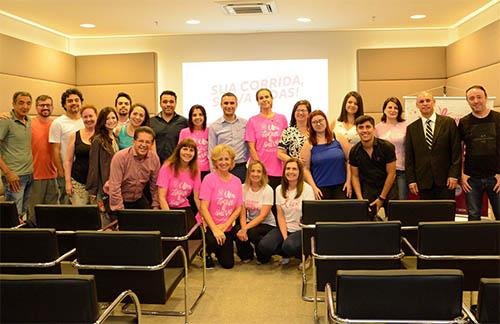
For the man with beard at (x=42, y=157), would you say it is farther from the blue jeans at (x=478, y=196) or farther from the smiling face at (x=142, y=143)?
the blue jeans at (x=478, y=196)

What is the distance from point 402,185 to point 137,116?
2.59 meters

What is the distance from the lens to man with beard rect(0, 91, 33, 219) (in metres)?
4.58

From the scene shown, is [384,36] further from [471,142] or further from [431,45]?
[471,142]

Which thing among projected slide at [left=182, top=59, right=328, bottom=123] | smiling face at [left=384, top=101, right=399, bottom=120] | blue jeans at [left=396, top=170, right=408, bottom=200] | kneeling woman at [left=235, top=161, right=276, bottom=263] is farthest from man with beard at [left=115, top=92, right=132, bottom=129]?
projected slide at [left=182, top=59, right=328, bottom=123]

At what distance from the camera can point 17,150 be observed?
4.66 m

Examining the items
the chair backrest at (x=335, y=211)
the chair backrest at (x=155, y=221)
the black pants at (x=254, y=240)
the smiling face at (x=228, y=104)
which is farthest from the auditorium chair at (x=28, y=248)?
the smiling face at (x=228, y=104)

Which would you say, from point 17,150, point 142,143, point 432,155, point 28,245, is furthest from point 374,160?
point 17,150

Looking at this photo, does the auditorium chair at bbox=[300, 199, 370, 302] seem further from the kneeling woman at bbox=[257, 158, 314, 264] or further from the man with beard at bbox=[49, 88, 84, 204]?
the man with beard at bbox=[49, 88, 84, 204]

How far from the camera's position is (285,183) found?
13.6 ft

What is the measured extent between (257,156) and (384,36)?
13.8 ft

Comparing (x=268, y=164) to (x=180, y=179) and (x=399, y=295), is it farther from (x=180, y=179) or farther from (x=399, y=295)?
(x=399, y=295)

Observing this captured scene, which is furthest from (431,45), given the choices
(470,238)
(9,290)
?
(9,290)

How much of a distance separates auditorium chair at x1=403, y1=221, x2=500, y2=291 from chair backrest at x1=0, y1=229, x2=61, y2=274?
6.33 feet

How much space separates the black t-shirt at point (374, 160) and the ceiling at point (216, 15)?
2.50 m
